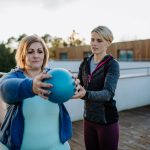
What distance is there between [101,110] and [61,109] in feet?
1.70

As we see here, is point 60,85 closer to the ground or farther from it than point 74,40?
closer to the ground

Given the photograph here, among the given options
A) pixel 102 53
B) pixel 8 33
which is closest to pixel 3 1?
pixel 102 53

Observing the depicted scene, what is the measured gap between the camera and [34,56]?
1646mm

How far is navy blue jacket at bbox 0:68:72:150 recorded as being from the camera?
4.29 feet

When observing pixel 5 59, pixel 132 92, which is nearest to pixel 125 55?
pixel 5 59

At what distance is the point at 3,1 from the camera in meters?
12.3

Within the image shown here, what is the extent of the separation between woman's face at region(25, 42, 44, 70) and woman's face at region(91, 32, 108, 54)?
61 cm

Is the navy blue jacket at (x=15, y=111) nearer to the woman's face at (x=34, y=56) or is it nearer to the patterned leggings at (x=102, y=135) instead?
the woman's face at (x=34, y=56)

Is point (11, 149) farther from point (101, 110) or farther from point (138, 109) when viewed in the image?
point (138, 109)

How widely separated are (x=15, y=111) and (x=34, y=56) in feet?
1.08

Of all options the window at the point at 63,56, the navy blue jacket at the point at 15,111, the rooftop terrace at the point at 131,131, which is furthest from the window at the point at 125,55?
the navy blue jacket at the point at 15,111

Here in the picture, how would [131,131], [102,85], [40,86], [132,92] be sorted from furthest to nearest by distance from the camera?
[132,92] → [131,131] → [102,85] → [40,86]

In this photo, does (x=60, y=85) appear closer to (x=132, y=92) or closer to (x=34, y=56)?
(x=34, y=56)

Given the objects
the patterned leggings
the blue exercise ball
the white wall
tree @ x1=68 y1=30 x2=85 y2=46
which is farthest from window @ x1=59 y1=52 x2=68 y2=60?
the blue exercise ball
